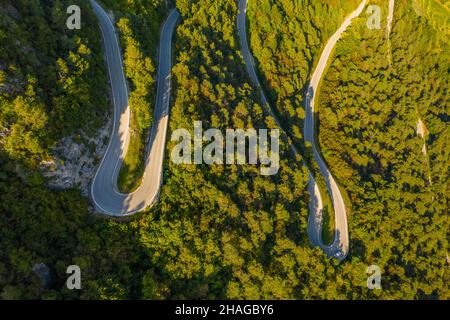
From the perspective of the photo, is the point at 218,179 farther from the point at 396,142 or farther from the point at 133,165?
the point at 396,142

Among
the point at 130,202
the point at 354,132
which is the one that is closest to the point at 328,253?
the point at 354,132

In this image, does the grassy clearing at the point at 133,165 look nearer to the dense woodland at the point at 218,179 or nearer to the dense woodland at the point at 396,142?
the dense woodland at the point at 218,179

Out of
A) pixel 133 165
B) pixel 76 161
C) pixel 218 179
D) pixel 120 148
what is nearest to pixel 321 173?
pixel 218 179

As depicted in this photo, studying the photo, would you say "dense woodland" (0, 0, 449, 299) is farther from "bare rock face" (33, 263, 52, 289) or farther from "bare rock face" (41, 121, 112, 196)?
"bare rock face" (41, 121, 112, 196)

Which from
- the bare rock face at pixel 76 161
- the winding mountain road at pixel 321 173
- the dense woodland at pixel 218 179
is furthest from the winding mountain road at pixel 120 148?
the winding mountain road at pixel 321 173

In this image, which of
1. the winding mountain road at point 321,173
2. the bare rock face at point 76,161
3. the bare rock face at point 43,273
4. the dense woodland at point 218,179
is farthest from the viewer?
the winding mountain road at point 321,173

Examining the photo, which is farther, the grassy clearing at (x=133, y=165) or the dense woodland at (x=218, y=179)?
the grassy clearing at (x=133, y=165)

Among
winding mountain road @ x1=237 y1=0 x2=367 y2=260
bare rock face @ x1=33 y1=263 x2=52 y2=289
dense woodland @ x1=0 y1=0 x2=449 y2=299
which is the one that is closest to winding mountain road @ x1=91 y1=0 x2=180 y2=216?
dense woodland @ x1=0 y1=0 x2=449 y2=299
